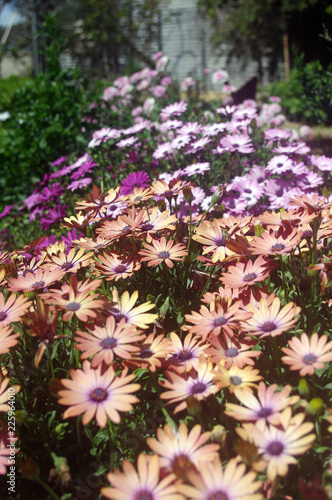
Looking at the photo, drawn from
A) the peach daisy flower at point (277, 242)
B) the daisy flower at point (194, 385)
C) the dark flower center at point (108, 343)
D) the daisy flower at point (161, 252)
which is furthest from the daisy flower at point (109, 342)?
the peach daisy flower at point (277, 242)

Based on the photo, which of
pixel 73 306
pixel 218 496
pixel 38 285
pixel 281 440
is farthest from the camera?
pixel 38 285

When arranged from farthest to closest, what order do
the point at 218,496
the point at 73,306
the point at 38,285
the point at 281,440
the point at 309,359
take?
the point at 38,285
the point at 73,306
the point at 309,359
the point at 281,440
the point at 218,496

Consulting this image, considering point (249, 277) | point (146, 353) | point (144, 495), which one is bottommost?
point (144, 495)

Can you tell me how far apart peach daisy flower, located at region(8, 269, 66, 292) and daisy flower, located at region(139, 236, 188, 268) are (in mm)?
282

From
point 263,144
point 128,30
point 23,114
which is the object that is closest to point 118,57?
point 128,30

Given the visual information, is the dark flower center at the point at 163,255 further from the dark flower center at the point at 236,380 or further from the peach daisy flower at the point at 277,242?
the dark flower center at the point at 236,380

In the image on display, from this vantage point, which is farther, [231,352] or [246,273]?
[246,273]

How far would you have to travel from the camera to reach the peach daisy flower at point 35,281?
1.38 meters

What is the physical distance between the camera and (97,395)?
1026 millimetres

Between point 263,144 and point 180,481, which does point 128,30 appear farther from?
point 180,481

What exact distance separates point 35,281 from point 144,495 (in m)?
0.77

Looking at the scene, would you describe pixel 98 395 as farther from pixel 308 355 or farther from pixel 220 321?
pixel 308 355

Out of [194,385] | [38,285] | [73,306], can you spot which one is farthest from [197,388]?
[38,285]

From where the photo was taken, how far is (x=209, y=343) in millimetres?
1278
